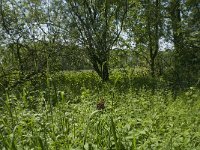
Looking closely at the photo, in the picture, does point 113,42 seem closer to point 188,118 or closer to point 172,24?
point 172,24

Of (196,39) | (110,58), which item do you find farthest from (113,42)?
(196,39)

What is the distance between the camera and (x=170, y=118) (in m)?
6.27

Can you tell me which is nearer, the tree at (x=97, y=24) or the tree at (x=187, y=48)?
the tree at (x=97, y=24)

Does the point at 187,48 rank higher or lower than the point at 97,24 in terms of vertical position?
lower

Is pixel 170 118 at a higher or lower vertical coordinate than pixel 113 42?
lower

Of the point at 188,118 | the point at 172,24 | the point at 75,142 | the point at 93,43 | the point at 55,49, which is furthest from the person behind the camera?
the point at 172,24

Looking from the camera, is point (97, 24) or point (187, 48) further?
point (187, 48)

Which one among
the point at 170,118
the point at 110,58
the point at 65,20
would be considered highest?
the point at 65,20

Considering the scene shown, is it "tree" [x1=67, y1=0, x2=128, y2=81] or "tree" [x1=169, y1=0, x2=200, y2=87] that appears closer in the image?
"tree" [x1=67, y1=0, x2=128, y2=81]

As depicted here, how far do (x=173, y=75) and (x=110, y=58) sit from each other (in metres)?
4.67

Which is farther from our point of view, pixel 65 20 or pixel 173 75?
pixel 173 75

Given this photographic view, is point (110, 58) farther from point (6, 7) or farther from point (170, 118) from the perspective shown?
point (170, 118)

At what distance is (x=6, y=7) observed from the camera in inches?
698

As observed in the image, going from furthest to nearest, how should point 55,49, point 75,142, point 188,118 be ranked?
point 55,49
point 188,118
point 75,142
